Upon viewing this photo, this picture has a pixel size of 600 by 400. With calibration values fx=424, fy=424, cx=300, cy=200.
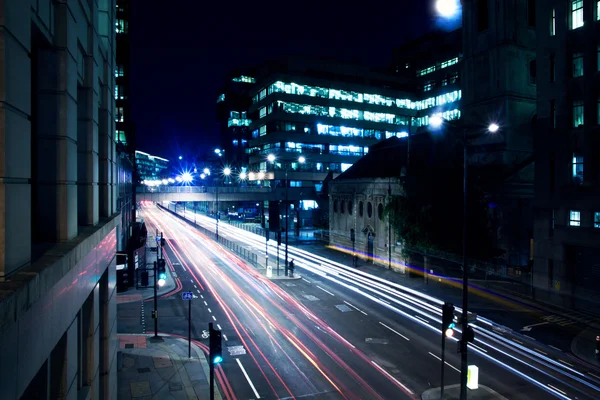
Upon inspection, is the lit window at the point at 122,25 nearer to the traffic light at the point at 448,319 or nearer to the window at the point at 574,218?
the window at the point at 574,218

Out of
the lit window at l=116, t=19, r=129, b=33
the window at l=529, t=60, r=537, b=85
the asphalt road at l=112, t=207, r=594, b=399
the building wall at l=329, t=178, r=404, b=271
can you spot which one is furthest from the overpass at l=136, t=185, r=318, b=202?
the window at l=529, t=60, r=537, b=85

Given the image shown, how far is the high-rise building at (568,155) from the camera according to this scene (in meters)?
28.3

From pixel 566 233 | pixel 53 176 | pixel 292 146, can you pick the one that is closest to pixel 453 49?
pixel 292 146

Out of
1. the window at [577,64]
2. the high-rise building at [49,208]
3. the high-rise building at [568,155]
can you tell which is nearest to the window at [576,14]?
the high-rise building at [568,155]

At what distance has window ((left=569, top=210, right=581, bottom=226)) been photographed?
29422 mm

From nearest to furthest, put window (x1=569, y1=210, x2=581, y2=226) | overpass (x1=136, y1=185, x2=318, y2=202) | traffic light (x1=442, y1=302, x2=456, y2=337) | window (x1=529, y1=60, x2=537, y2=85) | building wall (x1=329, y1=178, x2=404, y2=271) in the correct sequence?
traffic light (x1=442, y1=302, x2=456, y2=337) < window (x1=569, y1=210, x2=581, y2=226) < window (x1=529, y1=60, x2=537, y2=85) < building wall (x1=329, y1=178, x2=404, y2=271) < overpass (x1=136, y1=185, x2=318, y2=202)

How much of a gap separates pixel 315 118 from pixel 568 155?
190 feet

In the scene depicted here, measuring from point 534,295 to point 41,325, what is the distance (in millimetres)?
33919

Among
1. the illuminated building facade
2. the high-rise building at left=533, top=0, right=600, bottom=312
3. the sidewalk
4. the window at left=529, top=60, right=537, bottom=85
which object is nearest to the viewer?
the sidewalk

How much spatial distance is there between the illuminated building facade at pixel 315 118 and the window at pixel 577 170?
5352 cm

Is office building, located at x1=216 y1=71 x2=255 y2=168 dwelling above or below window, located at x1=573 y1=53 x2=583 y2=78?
above

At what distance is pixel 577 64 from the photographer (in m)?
29.9

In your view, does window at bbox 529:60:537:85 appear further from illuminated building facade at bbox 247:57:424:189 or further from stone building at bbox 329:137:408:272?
illuminated building facade at bbox 247:57:424:189

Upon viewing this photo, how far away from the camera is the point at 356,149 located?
88.8 m
